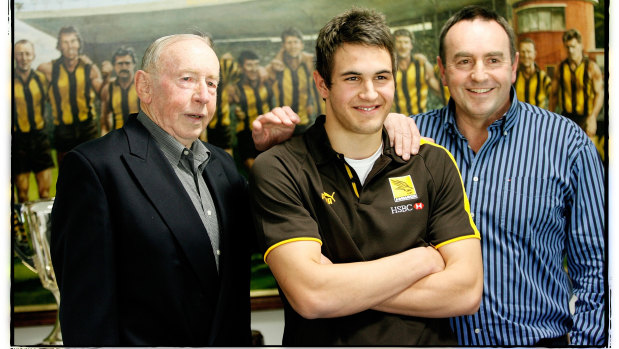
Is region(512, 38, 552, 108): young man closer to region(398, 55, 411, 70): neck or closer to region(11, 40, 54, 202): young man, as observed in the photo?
region(398, 55, 411, 70): neck

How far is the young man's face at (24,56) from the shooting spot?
279 centimetres

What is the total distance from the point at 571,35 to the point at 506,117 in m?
0.88

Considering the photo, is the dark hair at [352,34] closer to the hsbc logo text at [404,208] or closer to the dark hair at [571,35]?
the hsbc logo text at [404,208]

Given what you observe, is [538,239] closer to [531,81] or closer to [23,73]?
[531,81]

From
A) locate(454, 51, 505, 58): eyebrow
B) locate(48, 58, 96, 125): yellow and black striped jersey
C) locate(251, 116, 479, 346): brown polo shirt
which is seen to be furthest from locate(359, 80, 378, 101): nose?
locate(48, 58, 96, 125): yellow and black striped jersey

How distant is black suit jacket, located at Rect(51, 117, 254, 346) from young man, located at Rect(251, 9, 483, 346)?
1.03 ft

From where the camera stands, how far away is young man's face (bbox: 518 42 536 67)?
120 inches

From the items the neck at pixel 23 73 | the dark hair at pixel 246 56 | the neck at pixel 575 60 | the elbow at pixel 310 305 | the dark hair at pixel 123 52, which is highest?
the dark hair at pixel 123 52

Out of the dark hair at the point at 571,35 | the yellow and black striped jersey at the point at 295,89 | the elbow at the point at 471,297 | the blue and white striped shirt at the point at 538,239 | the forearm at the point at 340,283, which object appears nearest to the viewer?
the forearm at the point at 340,283

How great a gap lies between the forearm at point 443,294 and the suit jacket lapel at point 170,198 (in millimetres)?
729

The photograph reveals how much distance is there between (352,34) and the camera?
7.02ft

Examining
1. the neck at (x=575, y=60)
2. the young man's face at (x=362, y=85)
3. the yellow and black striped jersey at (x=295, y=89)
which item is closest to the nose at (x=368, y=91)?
the young man's face at (x=362, y=85)

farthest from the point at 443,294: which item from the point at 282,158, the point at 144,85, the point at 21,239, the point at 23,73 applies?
the point at 23,73

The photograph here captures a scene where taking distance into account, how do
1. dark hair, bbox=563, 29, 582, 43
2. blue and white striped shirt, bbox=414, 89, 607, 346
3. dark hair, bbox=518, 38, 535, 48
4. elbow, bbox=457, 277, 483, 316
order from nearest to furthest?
elbow, bbox=457, 277, 483, 316 → blue and white striped shirt, bbox=414, 89, 607, 346 → dark hair, bbox=563, 29, 582, 43 → dark hair, bbox=518, 38, 535, 48
